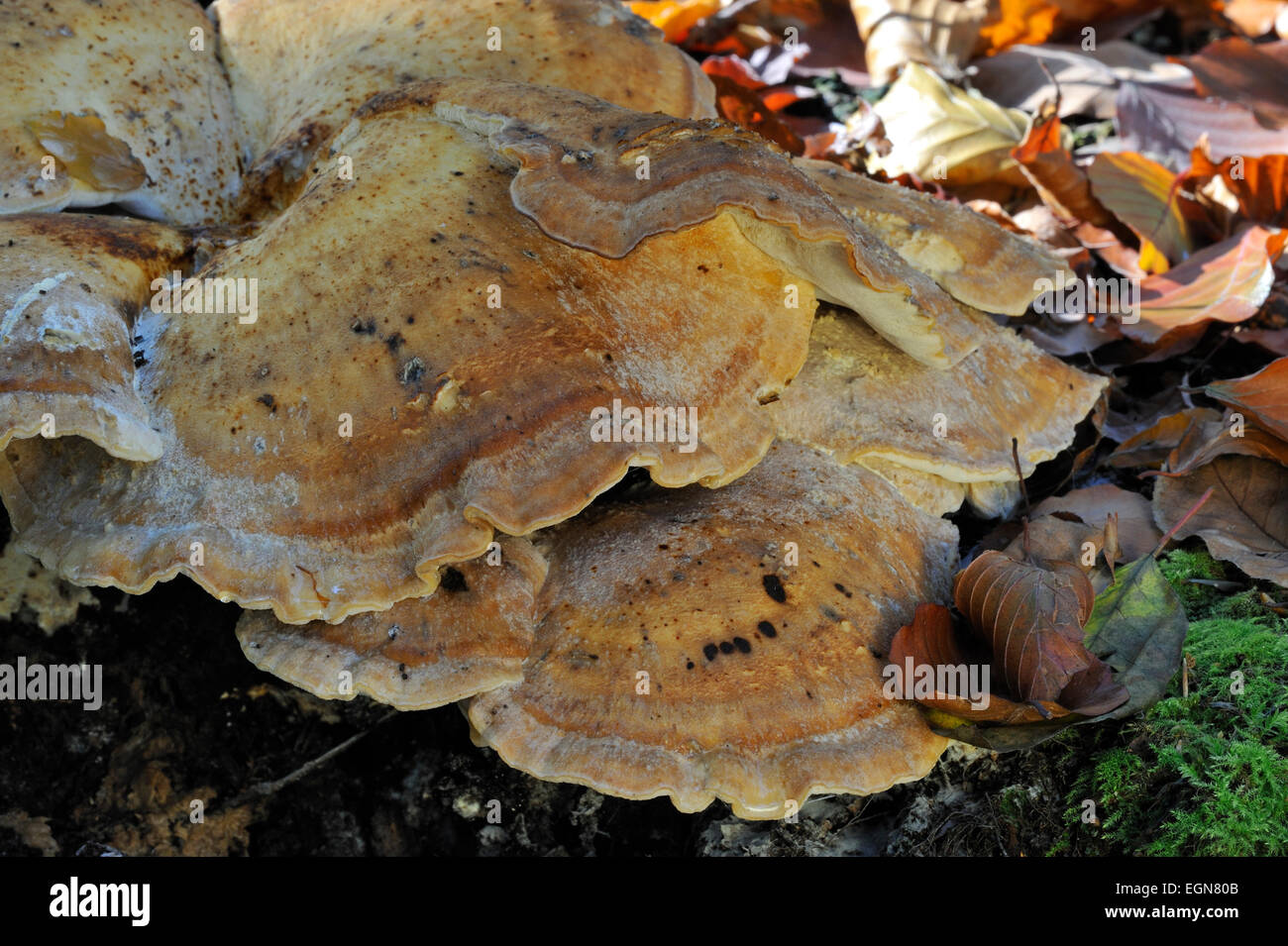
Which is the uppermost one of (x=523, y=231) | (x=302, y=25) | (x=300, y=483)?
(x=302, y=25)

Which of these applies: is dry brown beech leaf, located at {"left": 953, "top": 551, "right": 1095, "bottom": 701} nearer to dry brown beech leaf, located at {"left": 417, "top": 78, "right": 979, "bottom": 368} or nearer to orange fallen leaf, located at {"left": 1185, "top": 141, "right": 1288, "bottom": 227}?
dry brown beech leaf, located at {"left": 417, "top": 78, "right": 979, "bottom": 368}

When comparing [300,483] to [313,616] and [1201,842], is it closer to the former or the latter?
[313,616]

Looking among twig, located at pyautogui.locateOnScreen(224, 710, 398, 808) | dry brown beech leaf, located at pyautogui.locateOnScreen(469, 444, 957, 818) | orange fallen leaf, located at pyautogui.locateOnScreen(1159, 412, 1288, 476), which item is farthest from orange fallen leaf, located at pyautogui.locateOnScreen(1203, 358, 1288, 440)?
twig, located at pyautogui.locateOnScreen(224, 710, 398, 808)

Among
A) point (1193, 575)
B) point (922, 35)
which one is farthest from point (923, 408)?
point (922, 35)

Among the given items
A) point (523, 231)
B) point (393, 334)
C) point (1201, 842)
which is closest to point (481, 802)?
point (393, 334)

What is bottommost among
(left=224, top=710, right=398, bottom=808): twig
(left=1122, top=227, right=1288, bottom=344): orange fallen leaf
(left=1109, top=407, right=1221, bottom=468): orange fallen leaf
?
(left=224, top=710, right=398, bottom=808): twig

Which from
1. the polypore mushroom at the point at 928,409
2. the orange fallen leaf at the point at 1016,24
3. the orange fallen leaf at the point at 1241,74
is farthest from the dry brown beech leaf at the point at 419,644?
the orange fallen leaf at the point at 1016,24

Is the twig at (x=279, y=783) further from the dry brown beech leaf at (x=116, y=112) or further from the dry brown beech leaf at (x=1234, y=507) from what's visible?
the dry brown beech leaf at (x=1234, y=507)
